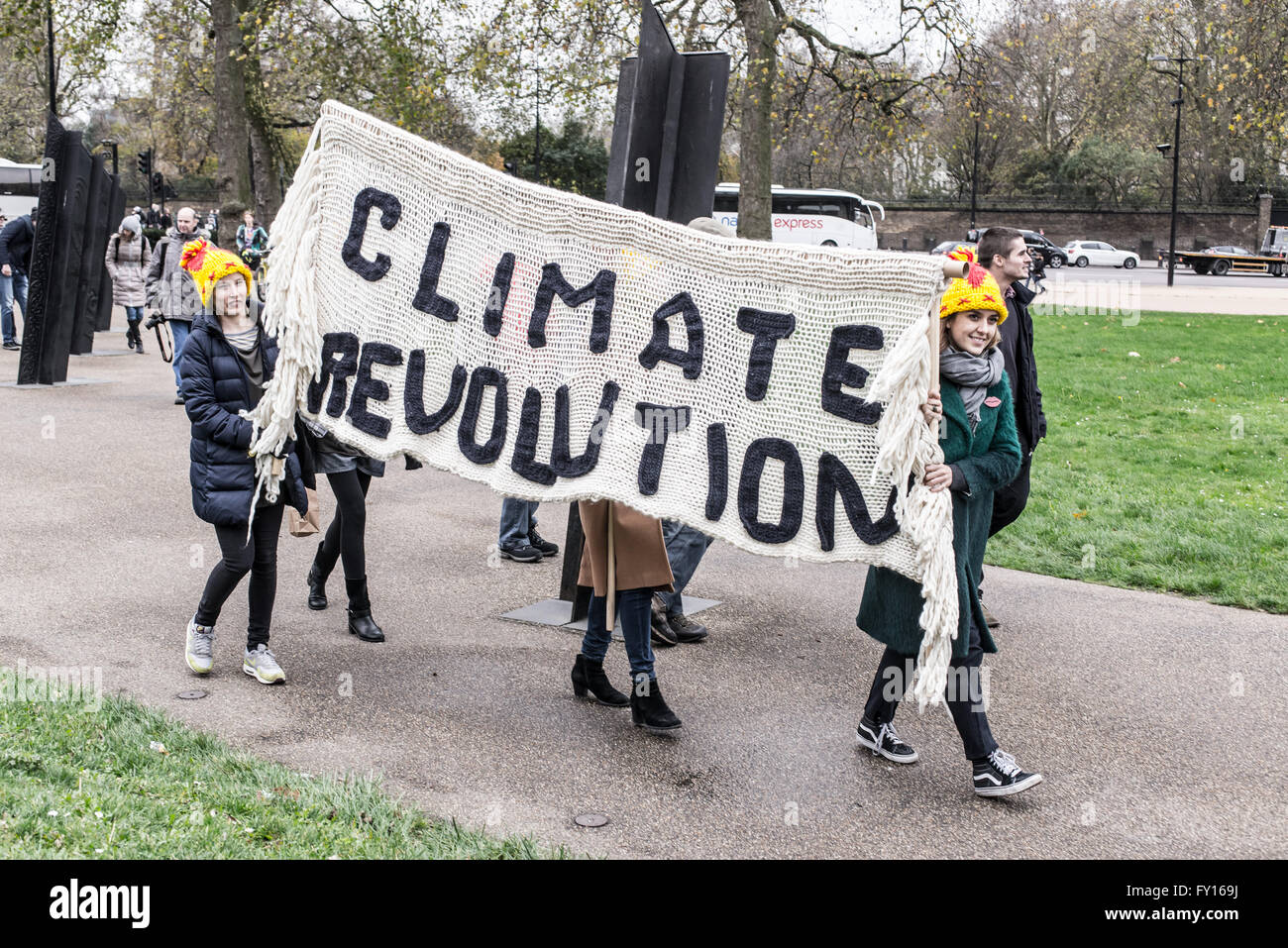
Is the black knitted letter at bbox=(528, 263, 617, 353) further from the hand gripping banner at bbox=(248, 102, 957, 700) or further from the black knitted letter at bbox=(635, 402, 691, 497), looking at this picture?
the black knitted letter at bbox=(635, 402, 691, 497)

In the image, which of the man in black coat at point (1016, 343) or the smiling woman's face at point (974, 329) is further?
the man in black coat at point (1016, 343)

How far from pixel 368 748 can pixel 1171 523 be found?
555cm

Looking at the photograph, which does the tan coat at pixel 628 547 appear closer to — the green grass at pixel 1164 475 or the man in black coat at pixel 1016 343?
the man in black coat at pixel 1016 343

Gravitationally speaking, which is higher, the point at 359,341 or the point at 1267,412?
the point at 1267,412

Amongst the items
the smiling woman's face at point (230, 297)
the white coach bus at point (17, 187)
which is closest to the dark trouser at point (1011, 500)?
the smiling woman's face at point (230, 297)

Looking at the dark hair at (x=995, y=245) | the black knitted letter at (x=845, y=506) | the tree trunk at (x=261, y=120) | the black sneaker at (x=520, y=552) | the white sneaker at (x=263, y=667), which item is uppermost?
the tree trunk at (x=261, y=120)

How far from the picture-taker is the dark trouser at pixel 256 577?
5.19 meters

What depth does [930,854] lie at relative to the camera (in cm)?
380

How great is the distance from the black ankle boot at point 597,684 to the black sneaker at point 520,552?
222cm

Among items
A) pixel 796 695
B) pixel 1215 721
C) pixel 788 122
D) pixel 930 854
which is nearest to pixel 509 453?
pixel 796 695

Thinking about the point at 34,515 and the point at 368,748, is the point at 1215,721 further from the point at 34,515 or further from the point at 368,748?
the point at 34,515

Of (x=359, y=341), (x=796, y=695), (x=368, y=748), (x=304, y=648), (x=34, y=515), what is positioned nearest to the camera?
(x=368, y=748)
